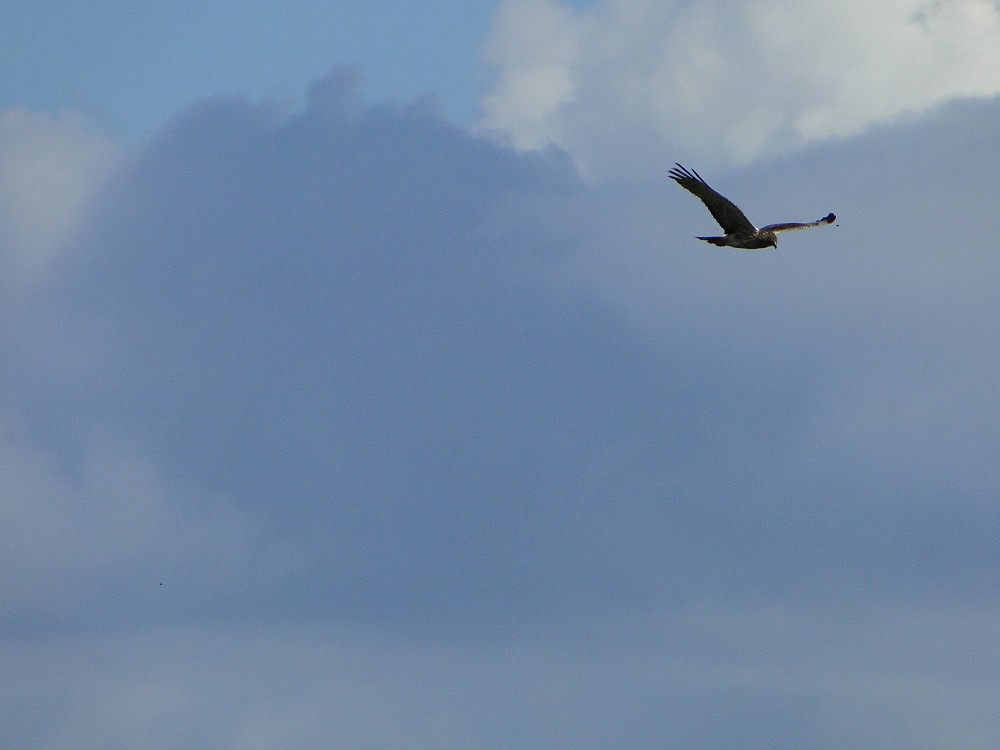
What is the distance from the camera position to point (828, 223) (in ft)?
346

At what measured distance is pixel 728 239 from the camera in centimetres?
10294

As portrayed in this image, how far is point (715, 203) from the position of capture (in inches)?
3981

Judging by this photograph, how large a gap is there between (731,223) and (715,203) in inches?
59.3

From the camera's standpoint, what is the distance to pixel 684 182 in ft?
331

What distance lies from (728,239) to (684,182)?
396 centimetres

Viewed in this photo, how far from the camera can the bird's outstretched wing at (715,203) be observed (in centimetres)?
10025

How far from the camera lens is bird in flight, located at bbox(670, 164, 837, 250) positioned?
100m

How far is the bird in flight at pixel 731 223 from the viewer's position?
100 metres

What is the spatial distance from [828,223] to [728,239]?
562 centimetres

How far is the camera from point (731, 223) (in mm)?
102062

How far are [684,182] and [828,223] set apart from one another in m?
8.69

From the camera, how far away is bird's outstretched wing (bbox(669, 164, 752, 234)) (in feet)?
329
